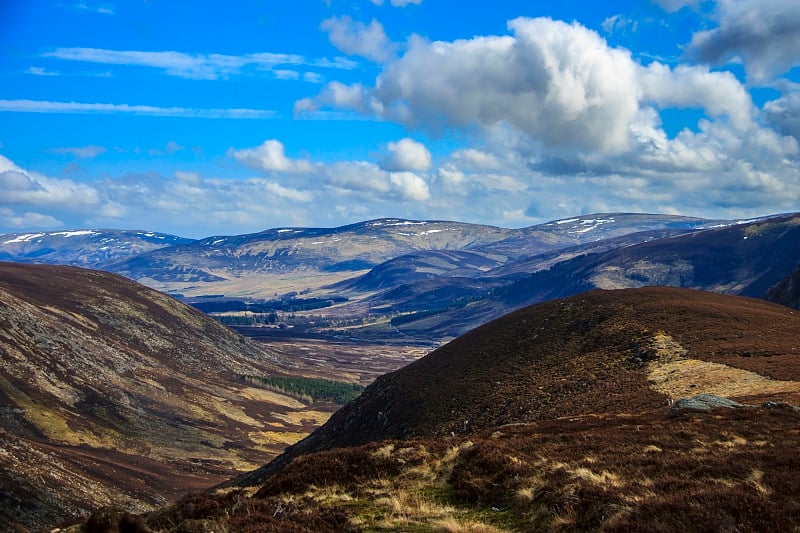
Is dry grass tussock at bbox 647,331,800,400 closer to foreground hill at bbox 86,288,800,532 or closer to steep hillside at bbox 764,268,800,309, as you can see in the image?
foreground hill at bbox 86,288,800,532

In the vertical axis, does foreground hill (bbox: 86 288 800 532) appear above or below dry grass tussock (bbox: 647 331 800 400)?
above

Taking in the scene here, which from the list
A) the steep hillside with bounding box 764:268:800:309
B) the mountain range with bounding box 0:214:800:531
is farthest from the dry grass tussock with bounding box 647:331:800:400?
the steep hillside with bounding box 764:268:800:309

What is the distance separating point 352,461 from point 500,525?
1049 centimetres

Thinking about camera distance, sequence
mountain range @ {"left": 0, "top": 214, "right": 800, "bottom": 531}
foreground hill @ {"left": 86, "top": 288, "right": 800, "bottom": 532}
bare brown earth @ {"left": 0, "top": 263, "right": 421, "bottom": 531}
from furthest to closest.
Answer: bare brown earth @ {"left": 0, "top": 263, "right": 421, "bottom": 531} → mountain range @ {"left": 0, "top": 214, "right": 800, "bottom": 531} → foreground hill @ {"left": 86, "top": 288, "right": 800, "bottom": 532}

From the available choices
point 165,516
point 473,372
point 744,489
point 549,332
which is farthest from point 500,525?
point 549,332

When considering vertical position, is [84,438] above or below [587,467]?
below

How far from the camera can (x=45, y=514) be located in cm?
7200

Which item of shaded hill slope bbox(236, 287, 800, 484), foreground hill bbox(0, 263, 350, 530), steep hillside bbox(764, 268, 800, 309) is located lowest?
foreground hill bbox(0, 263, 350, 530)

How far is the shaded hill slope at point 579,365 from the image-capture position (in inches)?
2169

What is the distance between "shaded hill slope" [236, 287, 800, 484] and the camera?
5509cm

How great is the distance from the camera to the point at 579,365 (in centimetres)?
7000

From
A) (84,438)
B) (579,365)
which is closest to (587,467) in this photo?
(579,365)

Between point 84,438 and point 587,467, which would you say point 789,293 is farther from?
point 84,438

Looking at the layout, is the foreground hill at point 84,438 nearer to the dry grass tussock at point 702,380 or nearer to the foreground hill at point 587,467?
the foreground hill at point 587,467
